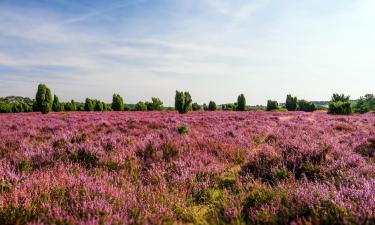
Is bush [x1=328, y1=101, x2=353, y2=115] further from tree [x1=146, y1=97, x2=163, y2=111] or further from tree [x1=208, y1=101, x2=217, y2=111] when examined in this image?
tree [x1=146, y1=97, x2=163, y2=111]

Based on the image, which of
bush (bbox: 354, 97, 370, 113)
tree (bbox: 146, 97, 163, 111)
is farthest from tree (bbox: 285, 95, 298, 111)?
tree (bbox: 146, 97, 163, 111)

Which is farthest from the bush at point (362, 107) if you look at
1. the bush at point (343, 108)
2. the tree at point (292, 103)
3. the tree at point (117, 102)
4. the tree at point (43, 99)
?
the tree at point (43, 99)

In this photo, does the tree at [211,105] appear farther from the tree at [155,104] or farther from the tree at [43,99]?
the tree at [43,99]

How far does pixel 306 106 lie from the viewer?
257ft

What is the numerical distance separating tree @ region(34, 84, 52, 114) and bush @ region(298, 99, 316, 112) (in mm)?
61334

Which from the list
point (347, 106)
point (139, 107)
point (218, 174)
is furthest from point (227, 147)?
point (139, 107)

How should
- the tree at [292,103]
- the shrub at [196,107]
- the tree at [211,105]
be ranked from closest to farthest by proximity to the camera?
1. the tree at [211,105]
2. the tree at [292,103]
3. the shrub at [196,107]

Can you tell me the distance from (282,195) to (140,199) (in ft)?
5.70

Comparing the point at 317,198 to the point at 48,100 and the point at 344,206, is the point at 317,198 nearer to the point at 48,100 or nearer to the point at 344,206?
the point at 344,206

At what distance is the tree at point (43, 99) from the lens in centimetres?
3894

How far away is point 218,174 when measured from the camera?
17.2 feet

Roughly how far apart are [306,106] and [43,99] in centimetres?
6309

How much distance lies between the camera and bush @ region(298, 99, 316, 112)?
76688 mm

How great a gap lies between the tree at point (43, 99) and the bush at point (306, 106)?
61334mm
